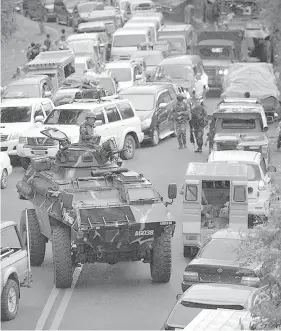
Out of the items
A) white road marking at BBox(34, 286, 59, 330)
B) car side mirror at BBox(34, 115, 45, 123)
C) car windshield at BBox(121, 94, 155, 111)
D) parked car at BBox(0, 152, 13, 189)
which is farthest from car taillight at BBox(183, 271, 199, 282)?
car windshield at BBox(121, 94, 155, 111)

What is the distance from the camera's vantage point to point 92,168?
64.9 ft

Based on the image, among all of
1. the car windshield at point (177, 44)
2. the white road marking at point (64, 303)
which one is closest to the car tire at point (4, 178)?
the white road marking at point (64, 303)

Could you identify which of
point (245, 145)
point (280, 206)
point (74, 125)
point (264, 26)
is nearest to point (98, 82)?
point (74, 125)

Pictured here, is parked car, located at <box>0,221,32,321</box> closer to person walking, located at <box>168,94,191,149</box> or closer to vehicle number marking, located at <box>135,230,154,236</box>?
vehicle number marking, located at <box>135,230,154,236</box>

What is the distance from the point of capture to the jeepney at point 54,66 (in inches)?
1511

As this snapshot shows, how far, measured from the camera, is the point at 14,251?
1648 cm

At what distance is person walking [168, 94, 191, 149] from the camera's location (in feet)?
101

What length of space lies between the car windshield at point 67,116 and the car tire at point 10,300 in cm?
1301

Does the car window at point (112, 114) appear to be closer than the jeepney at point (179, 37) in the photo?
Yes

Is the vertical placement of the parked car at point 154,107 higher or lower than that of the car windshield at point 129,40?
higher

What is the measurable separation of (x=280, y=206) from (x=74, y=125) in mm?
17958

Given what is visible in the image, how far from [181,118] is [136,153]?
164 cm

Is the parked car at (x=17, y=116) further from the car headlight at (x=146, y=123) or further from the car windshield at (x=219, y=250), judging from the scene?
the car windshield at (x=219, y=250)

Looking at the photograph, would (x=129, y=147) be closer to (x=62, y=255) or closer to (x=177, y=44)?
(x=62, y=255)
